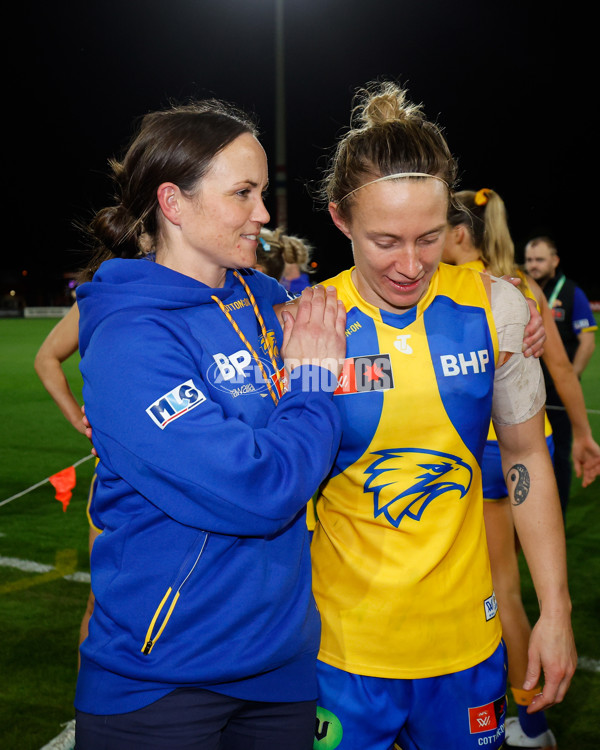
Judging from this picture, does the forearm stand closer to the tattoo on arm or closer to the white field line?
the tattoo on arm

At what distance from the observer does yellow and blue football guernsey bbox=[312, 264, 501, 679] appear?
76.0 inches

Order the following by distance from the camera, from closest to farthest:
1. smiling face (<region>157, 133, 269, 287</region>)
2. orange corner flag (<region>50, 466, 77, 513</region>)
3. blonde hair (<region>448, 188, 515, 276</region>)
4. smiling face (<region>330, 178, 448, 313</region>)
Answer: smiling face (<region>157, 133, 269, 287</region>) → smiling face (<region>330, 178, 448, 313</region>) → blonde hair (<region>448, 188, 515, 276</region>) → orange corner flag (<region>50, 466, 77, 513</region>)

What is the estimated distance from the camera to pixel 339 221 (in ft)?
6.98

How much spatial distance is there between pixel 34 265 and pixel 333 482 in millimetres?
56042

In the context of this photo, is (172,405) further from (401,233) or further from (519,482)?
(519,482)

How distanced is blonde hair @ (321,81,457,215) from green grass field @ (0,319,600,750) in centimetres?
259

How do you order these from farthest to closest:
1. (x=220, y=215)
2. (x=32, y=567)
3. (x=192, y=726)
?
(x=32, y=567)
(x=220, y=215)
(x=192, y=726)

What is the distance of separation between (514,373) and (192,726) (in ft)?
3.92

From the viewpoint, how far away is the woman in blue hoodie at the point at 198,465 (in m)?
1.53

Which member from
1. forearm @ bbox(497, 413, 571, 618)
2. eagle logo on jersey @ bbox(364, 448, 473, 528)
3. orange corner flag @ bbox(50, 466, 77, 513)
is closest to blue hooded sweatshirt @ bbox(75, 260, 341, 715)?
eagle logo on jersey @ bbox(364, 448, 473, 528)

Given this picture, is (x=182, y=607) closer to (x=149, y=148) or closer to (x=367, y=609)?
(x=367, y=609)

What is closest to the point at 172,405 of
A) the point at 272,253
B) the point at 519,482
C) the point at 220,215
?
the point at 220,215

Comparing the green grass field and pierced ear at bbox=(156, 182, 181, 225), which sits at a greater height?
pierced ear at bbox=(156, 182, 181, 225)

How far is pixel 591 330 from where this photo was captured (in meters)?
6.07
